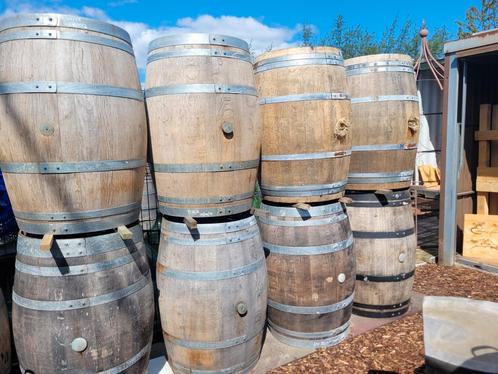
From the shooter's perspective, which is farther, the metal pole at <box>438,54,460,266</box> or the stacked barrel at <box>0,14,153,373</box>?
the metal pole at <box>438,54,460,266</box>

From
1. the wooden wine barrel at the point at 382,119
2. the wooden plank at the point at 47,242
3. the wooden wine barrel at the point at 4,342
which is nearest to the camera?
the wooden plank at the point at 47,242

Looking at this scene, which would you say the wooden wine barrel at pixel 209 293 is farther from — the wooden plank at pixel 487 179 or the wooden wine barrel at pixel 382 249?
the wooden plank at pixel 487 179

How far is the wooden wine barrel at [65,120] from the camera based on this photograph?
6.66ft

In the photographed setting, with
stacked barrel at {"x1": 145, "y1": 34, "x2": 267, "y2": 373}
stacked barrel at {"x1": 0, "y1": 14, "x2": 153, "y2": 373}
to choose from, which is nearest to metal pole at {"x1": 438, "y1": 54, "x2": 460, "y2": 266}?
stacked barrel at {"x1": 145, "y1": 34, "x2": 267, "y2": 373}

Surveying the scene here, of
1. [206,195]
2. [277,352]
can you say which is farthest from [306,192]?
[277,352]

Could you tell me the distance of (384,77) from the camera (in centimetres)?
369

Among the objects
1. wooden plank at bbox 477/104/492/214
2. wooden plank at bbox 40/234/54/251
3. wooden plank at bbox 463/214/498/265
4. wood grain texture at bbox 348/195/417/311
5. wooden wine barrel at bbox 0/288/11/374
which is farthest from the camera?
wooden plank at bbox 477/104/492/214

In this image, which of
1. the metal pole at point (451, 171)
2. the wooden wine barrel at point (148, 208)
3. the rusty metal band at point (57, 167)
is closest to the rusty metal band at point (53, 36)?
the rusty metal band at point (57, 167)

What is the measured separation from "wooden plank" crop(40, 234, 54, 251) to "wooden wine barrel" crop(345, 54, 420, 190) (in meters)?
2.77

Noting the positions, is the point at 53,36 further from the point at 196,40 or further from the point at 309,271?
the point at 309,271

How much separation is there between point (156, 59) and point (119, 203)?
1.04 meters

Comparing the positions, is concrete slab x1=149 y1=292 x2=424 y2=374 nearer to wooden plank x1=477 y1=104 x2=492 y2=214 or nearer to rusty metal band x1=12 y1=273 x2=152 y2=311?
rusty metal band x1=12 y1=273 x2=152 y2=311

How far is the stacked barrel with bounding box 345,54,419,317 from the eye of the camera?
3705mm

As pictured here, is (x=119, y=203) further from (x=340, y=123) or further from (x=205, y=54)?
(x=340, y=123)
